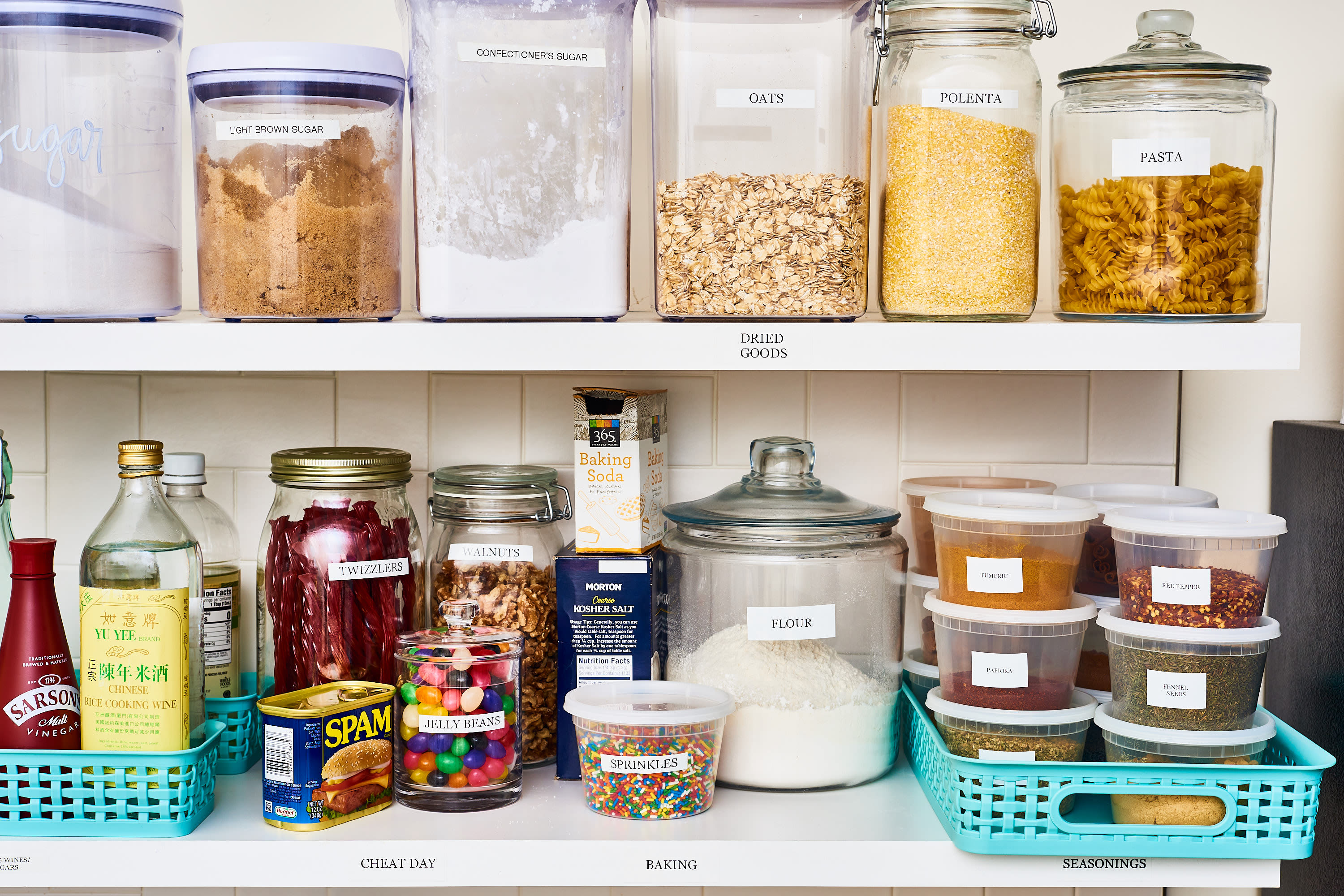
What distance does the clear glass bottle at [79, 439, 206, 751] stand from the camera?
2.95ft

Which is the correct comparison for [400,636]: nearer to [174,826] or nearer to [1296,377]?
[174,826]

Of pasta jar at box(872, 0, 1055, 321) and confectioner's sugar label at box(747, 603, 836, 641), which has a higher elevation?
pasta jar at box(872, 0, 1055, 321)

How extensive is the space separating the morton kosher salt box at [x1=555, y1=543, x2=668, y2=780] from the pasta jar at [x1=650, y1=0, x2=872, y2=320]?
251 millimetres

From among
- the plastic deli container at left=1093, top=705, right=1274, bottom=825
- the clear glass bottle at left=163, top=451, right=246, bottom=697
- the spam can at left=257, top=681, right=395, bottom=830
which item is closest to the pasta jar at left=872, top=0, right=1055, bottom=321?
the plastic deli container at left=1093, top=705, right=1274, bottom=825

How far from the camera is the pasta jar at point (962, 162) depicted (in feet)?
2.96

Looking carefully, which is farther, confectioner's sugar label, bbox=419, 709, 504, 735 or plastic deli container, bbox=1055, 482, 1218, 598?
plastic deli container, bbox=1055, 482, 1218, 598

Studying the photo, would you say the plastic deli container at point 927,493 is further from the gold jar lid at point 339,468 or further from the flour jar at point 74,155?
the flour jar at point 74,155

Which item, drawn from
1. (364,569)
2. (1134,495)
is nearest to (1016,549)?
(1134,495)

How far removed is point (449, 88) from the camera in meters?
0.90

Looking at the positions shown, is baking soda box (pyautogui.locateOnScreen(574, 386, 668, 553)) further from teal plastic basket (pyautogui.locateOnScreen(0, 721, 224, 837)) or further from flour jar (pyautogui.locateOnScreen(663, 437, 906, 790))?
teal plastic basket (pyautogui.locateOnScreen(0, 721, 224, 837))

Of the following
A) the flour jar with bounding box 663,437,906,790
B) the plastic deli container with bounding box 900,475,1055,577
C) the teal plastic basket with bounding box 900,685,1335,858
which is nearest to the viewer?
the teal plastic basket with bounding box 900,685,1335,858

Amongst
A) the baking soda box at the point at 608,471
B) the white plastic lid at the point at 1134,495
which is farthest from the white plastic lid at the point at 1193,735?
the baking soda box at the point at 608,471

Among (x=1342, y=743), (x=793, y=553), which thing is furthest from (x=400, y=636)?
(x=1342, y=743)

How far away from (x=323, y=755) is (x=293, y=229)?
1.45 ft
